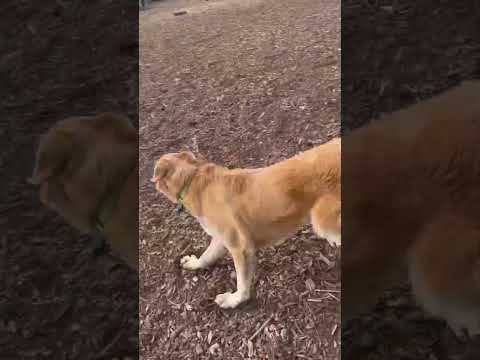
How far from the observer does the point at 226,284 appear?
2.52 m

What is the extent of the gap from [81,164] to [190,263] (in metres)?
0.91

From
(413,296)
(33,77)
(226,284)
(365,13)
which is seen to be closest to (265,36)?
(365,13)

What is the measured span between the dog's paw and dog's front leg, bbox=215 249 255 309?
0.24 meters

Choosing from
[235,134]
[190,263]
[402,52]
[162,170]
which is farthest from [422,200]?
[402,52]

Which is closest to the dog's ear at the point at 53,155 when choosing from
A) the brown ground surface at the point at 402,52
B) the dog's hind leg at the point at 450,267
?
the dog's hind leg at the point at 450,267

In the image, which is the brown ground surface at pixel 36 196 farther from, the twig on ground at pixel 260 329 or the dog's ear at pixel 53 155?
the dog's ear at pixel 53 155

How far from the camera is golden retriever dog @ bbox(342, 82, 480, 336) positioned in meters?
1.58

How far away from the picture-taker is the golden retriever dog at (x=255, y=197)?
1.96 meters

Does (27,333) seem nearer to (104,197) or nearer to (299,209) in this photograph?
(104,197)

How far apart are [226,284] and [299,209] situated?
74 cm

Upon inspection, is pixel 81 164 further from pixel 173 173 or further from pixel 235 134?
pixel 235 134

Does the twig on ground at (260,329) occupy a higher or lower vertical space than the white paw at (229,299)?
lower

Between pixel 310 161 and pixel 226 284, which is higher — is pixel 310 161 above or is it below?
above

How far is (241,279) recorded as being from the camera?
229 cm
